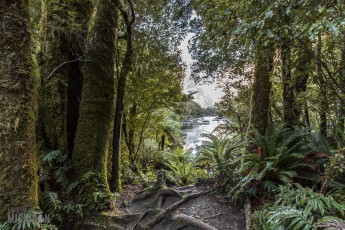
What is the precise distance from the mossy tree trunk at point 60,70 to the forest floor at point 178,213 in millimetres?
1689

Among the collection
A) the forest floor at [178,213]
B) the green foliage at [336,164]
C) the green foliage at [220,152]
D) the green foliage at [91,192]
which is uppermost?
the green foliage at [336,164]

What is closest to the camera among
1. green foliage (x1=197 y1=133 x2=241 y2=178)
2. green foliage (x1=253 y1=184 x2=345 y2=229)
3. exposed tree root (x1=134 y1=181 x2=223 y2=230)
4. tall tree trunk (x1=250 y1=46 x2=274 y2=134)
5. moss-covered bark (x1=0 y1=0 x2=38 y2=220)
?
green foliage (x1=253 y1=184 x2=345 y2=229)

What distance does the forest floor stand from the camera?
3531 mm

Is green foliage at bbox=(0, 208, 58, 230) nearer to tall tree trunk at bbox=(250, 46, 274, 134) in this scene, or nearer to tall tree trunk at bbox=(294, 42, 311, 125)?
tall tree trunk at bbox=(250, 46, 274, 134)

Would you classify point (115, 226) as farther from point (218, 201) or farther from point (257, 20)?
point (257, 20)

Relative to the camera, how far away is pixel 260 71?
14.8 feet

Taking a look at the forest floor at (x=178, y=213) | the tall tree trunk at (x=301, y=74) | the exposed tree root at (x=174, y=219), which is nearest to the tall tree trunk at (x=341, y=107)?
the tall tree trunk at (x=301, y=74)

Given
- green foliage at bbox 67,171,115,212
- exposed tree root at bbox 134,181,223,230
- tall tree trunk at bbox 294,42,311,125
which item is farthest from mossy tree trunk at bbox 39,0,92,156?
tall tree trunk at bbox 294,42,311,125

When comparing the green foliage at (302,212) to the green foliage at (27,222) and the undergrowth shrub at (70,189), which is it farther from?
the green foliage at (27,222)

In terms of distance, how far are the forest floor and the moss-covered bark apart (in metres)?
1.26

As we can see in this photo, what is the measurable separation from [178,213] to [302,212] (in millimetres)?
2037

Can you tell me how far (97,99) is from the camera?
14.1 feet

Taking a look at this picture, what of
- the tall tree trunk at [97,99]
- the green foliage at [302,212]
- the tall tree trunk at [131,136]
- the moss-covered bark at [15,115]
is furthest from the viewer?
the tall tree trunk at [131,136]

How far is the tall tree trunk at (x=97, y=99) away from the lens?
407 centimetres
